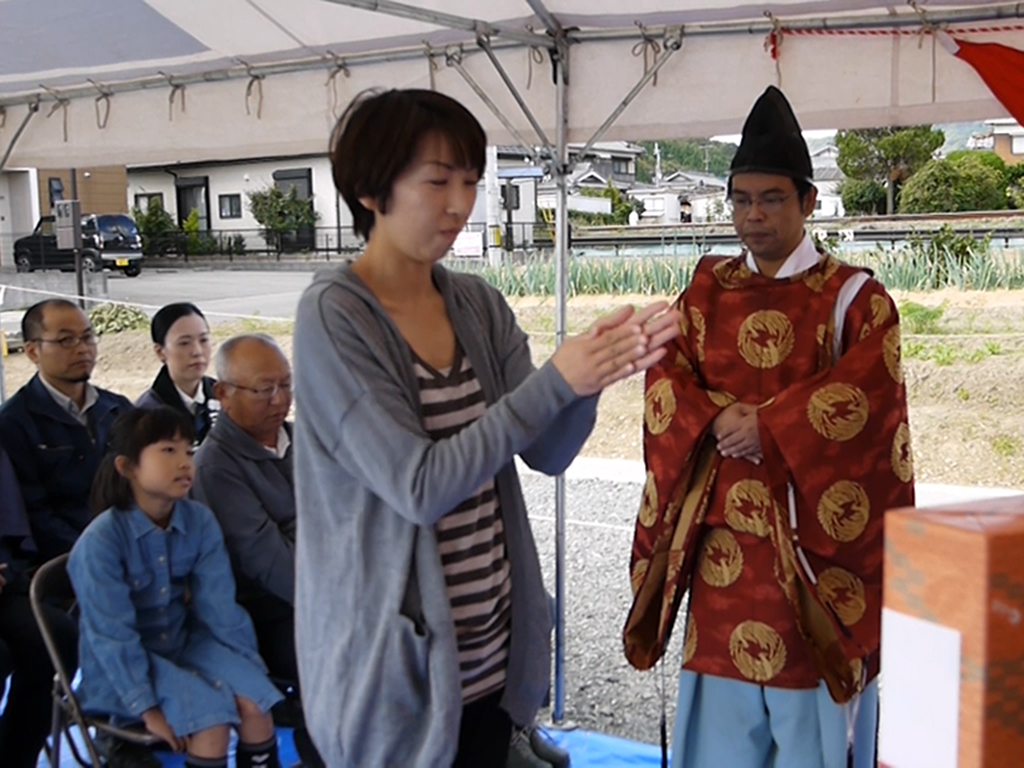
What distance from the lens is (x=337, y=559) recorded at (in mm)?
1175

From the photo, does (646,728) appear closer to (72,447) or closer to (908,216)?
(72,447)

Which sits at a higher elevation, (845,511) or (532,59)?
(532,59)

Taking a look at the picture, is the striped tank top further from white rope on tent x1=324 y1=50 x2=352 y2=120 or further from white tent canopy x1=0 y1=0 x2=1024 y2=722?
white rope on tent x1=324 y1=50 x2=352 y2=120

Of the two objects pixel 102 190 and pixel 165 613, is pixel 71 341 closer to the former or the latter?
pixel 165 613

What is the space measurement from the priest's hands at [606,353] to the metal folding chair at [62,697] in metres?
1.47

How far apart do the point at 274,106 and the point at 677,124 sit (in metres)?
1.32

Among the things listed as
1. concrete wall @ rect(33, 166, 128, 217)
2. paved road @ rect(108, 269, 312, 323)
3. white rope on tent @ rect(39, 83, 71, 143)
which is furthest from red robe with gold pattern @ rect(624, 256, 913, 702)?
concrete wall @ rect(33, 166, 128, 217)

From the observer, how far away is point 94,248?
570 inches

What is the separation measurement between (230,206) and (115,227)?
6.57 meters

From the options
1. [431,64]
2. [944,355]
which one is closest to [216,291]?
[944,355]

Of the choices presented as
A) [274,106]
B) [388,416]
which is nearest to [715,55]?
[274,106]

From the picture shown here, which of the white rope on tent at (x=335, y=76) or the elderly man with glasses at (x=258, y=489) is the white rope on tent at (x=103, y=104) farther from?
the elderly man with glasses at (x=258, y=489)

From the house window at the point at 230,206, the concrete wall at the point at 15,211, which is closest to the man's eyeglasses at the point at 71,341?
the concrete wall at the point at 15,211

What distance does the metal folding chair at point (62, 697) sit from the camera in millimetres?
2049
